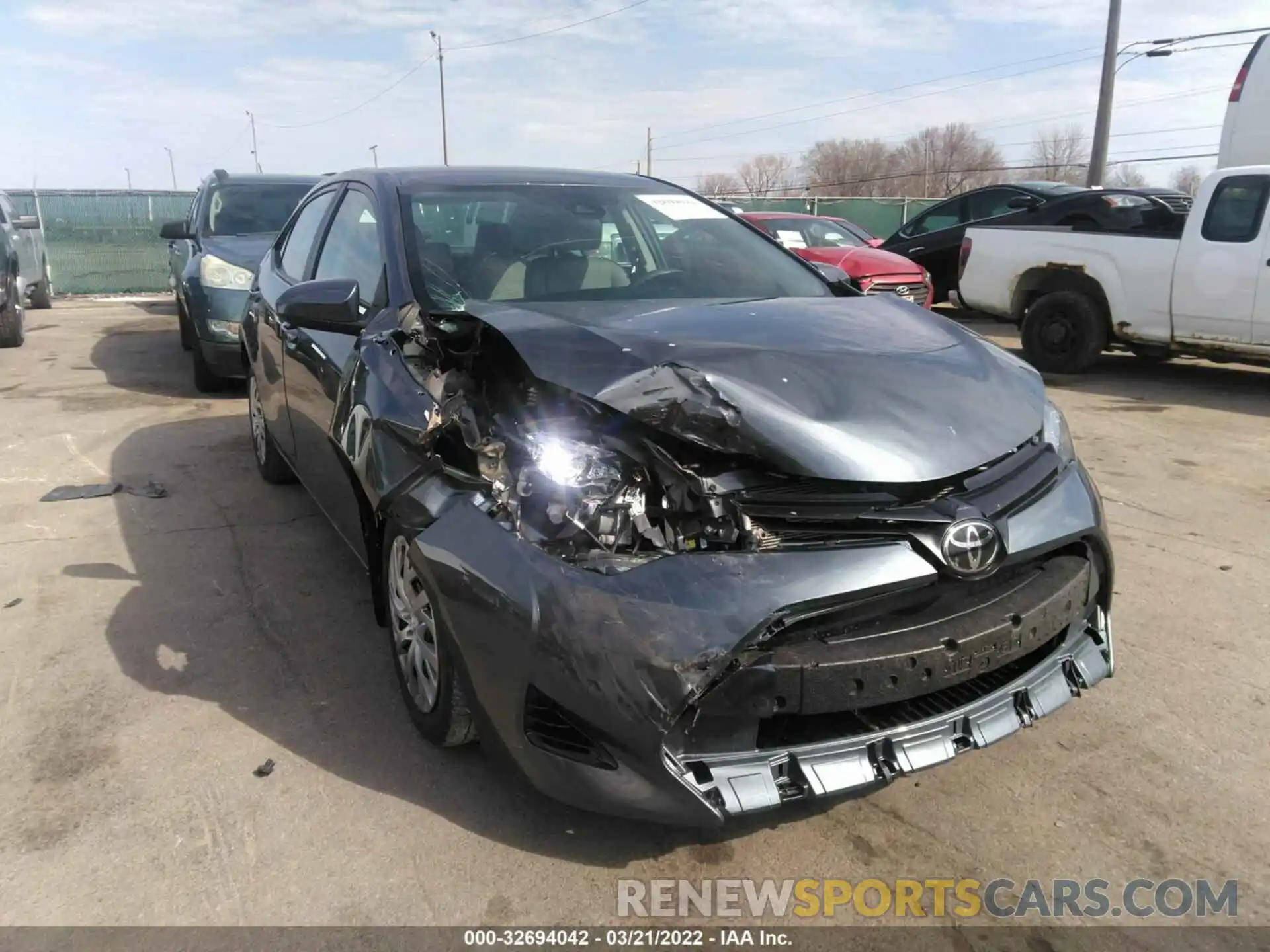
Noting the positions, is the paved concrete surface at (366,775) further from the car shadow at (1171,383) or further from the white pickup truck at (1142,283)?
the white pickup truck at (1142,283)

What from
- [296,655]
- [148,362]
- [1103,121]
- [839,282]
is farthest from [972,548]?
[1103,121]

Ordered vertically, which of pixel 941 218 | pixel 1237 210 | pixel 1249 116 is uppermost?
pixel 1249 116

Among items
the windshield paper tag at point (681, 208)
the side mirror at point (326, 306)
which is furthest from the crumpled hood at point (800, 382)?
the windshield paper tag at point (681, 208)

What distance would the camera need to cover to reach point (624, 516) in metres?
2.33

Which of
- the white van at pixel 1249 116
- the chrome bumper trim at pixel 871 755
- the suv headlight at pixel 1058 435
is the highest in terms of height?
the white van at pixel 1249 116

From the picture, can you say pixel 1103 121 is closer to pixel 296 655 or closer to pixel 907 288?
pixel 907 288

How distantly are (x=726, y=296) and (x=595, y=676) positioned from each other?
72.2 inches

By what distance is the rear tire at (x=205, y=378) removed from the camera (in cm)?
805

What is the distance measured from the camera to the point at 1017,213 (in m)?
12.4

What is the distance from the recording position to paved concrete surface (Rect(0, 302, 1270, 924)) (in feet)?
7.82

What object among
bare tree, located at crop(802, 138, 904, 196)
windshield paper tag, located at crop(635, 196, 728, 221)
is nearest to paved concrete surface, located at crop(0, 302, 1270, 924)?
windshield paper tag, located at crop(635, 196, 728, 221)

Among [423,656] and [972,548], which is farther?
[423,656]

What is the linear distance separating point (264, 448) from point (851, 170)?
228 feet

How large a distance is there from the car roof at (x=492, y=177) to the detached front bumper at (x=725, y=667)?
1.91 meters
